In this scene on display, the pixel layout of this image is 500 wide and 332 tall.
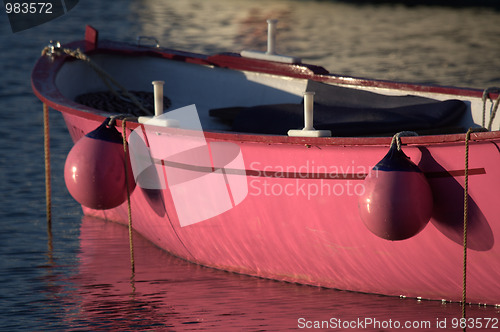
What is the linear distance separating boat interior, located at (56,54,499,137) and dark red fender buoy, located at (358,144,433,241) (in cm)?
114

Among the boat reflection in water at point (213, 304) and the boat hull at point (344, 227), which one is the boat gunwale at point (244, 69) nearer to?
the boat hull at point (344, 227)

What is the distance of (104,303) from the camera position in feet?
19.1

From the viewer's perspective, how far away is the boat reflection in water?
5445 mm

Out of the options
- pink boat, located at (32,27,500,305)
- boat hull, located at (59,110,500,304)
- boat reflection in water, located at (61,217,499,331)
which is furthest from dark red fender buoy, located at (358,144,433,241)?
boat reflection in water, located at (61,217,499,331)

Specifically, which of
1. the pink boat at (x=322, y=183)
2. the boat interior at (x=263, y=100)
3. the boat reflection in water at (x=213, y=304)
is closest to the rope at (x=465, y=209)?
the pink boat at (x=322, y=183)

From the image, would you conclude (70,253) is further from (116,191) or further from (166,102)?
(166,102)

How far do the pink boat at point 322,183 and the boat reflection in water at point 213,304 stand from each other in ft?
0.29

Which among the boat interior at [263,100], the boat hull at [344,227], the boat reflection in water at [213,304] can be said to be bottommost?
the boat reflection in water at [213,304]

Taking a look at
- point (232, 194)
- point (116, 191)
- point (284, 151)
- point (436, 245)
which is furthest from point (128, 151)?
point (436, 245)

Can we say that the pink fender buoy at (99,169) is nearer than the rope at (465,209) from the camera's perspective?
No

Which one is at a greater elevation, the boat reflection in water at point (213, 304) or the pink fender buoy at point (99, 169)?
the pink fender buoy at point (99, 169)

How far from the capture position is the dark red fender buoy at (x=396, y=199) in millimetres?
4836

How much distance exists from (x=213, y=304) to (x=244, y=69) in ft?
8.99

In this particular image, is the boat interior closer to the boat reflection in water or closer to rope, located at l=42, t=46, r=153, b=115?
rope, located at l=42, t=46, r=153, b=115
